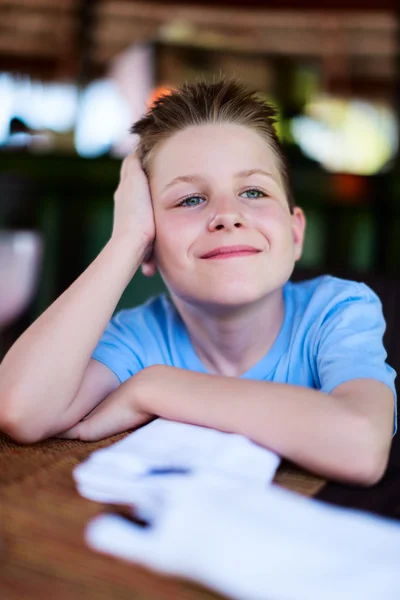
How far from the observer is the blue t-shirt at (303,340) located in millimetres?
856

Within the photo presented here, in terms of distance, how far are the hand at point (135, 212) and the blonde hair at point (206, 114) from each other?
0.04 metres

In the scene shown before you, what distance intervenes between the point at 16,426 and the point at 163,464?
0.83 feet

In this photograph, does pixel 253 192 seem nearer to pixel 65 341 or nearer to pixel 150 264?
pixel 150 264

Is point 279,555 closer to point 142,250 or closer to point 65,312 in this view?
point 65,312

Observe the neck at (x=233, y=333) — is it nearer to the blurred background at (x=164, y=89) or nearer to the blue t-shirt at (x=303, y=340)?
the blue t-shirt at (x=303, y=340)

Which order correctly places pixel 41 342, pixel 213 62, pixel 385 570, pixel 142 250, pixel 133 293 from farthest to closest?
1. pixel 213 62
2. pixel 133 293
3. pixel 142 250
4. pixel 41 342
5. pixel 385 570

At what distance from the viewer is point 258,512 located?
485 mm

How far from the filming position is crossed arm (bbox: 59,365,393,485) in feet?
2.18

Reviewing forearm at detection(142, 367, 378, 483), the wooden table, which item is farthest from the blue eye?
the wooden table

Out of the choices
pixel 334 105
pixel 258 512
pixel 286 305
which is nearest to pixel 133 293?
pixel 286 305

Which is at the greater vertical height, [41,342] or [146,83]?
[146,83]

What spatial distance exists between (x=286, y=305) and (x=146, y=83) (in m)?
3.87

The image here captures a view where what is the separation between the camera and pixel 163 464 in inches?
24.1

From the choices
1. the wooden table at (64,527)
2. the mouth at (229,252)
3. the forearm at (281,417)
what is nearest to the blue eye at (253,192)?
the mouth at (229,252)
